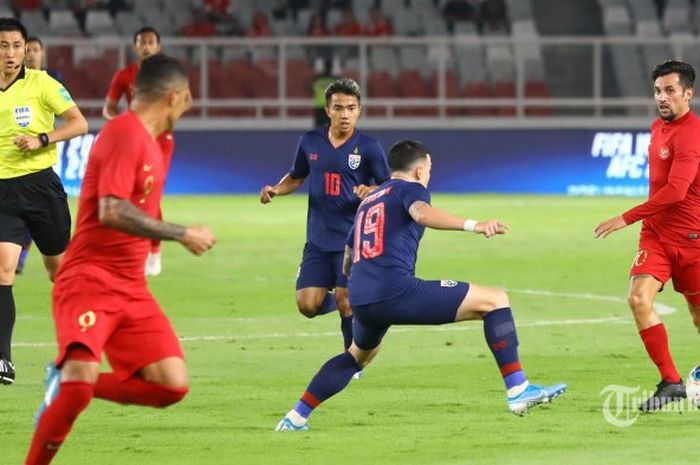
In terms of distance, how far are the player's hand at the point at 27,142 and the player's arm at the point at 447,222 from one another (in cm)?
344

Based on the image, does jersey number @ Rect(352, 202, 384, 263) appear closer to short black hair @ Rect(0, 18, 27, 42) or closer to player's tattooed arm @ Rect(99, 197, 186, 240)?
player's tattooed arm @ Rect(99, 197, 186, 240)

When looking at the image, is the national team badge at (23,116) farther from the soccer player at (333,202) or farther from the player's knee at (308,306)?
the player's knee at (308,306)

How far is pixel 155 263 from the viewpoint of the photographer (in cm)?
1934

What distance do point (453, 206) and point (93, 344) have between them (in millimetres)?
20672

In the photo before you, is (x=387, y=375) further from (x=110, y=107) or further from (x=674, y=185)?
(x=110, y=107)

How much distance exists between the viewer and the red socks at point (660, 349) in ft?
34.7

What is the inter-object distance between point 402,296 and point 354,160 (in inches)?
113

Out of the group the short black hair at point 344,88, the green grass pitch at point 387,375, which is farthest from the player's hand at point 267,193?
the green grass pitch at point 387,375

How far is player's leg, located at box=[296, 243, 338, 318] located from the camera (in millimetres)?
12484

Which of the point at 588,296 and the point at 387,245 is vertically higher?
the point at 387,245

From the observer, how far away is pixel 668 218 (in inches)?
427

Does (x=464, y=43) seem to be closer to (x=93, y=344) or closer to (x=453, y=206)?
(x=453, y=206)

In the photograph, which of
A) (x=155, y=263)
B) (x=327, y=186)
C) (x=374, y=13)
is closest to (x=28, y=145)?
(x=327, y=186)

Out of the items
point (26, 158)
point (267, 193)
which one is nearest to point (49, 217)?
point (26, 158)
